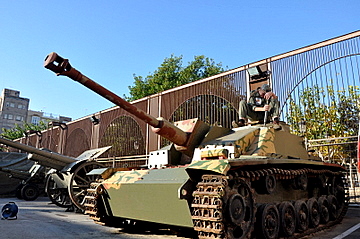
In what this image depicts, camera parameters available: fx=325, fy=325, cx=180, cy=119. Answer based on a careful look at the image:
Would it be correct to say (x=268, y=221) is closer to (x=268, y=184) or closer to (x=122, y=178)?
(x=268, y=184)

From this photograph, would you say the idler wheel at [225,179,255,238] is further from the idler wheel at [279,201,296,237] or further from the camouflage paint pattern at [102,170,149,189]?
the camouflage paint pattern at [102,170,149,189]

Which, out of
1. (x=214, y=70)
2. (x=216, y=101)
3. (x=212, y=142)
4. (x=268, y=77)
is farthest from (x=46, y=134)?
(x=212, y=142)

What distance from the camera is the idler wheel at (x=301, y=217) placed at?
6.54m

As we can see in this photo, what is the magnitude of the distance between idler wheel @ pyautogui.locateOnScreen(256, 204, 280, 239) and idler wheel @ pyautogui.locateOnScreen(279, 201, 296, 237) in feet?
0.69

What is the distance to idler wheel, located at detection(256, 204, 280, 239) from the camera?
→ 18.2 ft

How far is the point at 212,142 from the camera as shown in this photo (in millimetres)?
7016

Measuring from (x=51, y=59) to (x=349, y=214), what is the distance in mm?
9639

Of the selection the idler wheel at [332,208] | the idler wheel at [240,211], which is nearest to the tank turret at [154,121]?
the idler wheel at [240,211]

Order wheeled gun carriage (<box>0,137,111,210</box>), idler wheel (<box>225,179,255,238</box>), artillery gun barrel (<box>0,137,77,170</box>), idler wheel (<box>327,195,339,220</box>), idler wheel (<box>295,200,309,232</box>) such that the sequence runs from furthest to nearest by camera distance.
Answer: artillery gun barrel (<box>0,137,77,170</box>), wheeled gun carriage (<box>0,137,111,210</box>), idler wheel (<box>327,195,339,220</box>), idler wheel (<box>295,200,309,232</box>), idler wheel (<box>225,179,255,238</box>)

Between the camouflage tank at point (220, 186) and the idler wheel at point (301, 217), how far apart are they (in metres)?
0.02

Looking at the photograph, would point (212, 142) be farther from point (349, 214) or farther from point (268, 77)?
point (349, 214)

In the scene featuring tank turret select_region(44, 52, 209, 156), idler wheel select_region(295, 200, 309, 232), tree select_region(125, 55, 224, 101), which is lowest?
idler wheel select_region(295, 200, 309, 232)

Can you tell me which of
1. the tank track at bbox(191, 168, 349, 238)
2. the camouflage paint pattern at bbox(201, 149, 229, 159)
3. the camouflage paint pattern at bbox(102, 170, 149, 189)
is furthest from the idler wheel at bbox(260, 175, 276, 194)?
the camouflage paint pattern at bbox(102, 170, 149, 189)

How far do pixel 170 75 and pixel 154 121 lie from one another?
21.4 m
